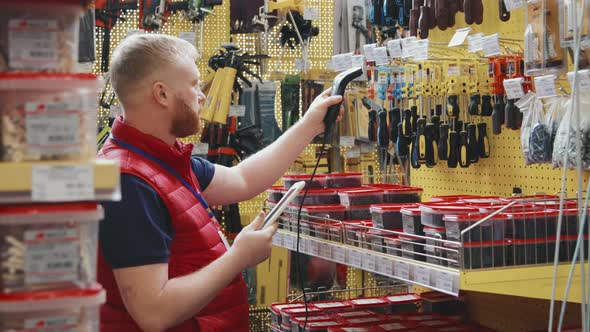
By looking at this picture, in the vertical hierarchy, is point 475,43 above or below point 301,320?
above

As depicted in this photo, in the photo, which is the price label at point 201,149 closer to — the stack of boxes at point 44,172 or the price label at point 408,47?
the price label at point 408,47

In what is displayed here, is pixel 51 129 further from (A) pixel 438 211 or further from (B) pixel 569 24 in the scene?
(B) pixel 569 24

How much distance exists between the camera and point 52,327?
1429 mm

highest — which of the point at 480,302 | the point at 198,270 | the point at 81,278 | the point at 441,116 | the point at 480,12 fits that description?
the point at 480,12

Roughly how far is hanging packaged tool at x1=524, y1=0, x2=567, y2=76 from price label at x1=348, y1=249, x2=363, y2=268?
93cm

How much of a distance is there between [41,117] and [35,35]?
145mm

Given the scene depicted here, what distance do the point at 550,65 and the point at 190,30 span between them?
3448 millimetres

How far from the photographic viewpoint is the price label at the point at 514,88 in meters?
3.33

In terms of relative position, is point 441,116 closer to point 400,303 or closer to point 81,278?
point 400,303

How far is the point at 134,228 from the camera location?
2.28 m

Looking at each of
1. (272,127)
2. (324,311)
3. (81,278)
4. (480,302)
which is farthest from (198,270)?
(272,127)

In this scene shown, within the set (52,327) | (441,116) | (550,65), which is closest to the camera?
(52,327)

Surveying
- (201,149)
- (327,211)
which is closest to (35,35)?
(327,211)

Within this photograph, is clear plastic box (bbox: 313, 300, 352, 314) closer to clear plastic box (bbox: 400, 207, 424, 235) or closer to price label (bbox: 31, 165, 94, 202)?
clear plastic box (bbox: 400, 207, 424, 235)
